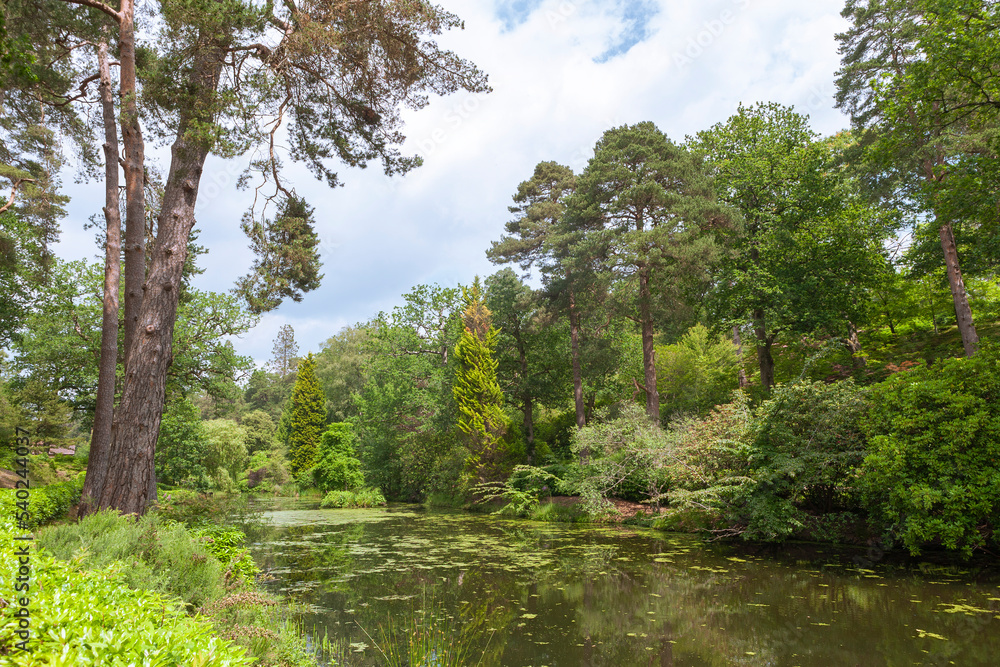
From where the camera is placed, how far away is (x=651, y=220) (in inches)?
752

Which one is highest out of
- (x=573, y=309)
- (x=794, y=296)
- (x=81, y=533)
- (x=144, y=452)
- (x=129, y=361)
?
(x=573, y=309)

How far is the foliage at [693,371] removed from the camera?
20453mm

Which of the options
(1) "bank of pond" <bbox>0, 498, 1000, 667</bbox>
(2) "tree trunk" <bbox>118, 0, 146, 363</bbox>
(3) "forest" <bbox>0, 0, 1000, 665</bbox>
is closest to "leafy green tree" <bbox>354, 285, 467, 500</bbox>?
(3) "forest" <bbox>0, 0, 1000, 665</bbox>

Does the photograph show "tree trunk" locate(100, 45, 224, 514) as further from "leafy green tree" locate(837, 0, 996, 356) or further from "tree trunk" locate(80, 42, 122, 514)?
"leafy green tree" locate(837, 0, 996, 356)

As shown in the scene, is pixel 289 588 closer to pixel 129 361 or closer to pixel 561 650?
pixel 129 361

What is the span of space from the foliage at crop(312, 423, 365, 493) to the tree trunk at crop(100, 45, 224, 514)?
2307 centimetres

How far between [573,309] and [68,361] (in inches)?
745

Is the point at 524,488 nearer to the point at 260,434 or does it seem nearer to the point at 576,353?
the point at 576,353

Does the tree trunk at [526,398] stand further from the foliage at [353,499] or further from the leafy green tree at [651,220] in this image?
the foliage at [353,499]

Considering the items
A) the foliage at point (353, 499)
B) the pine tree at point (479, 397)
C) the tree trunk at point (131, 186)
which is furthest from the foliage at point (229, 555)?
the foliage at point (353, 499)

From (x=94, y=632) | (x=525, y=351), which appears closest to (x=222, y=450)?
(x=525, y=351)

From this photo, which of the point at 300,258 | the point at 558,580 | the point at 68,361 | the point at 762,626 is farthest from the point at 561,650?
the point at 68,361

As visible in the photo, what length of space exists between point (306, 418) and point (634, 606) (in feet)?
117

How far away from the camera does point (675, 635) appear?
17.5ft
